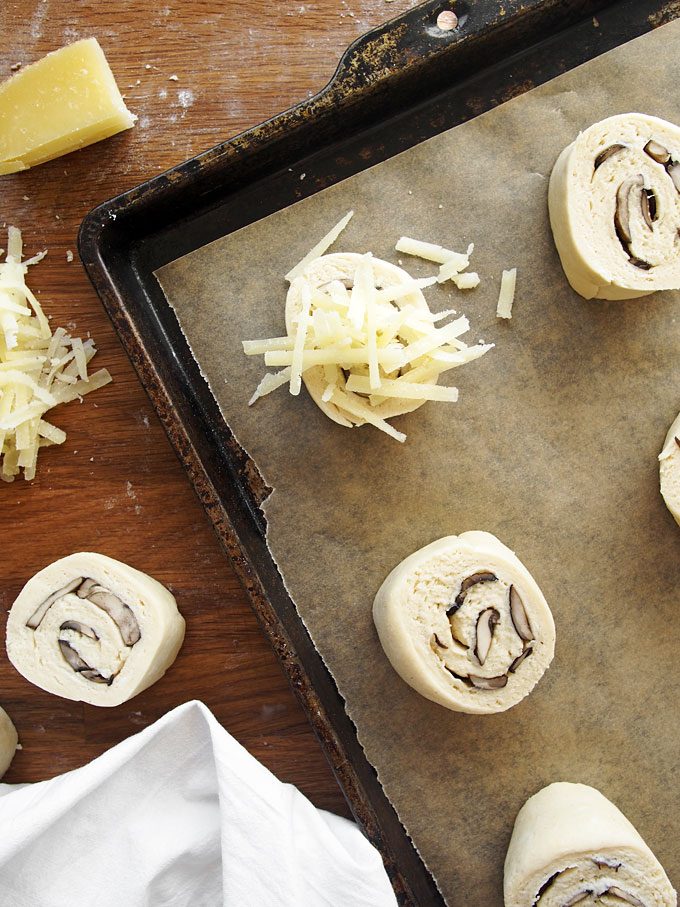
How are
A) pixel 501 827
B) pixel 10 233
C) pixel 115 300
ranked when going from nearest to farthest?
1. pixel 115 300
2. pixel 501 827
3. pixel 10 233

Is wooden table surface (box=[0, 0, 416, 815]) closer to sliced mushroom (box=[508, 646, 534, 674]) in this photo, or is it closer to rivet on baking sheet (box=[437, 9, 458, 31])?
rivet on baking sheet (box=[437, 9, 458, 31])

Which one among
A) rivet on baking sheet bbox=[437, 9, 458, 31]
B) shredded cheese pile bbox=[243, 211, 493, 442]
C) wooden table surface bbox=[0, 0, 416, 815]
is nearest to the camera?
shredded cheese pile bbox=[243, 211, 493, 442]

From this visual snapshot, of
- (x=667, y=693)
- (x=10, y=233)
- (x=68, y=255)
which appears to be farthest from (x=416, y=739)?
(x=10, y=233)

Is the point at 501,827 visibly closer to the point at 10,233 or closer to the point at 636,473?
the point at 636,473

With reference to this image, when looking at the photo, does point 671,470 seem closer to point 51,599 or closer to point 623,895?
point 623,895

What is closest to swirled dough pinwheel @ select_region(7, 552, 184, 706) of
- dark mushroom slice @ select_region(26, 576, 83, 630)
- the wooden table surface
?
dark mushroom slice @ select_region(26, 576, 83, 630)

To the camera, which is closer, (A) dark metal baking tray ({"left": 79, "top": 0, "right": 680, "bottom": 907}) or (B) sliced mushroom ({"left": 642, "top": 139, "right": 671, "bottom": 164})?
(A) dark metal baking tray ({"left": 79, "top": 0, "right": 680, "bottom": 907})
